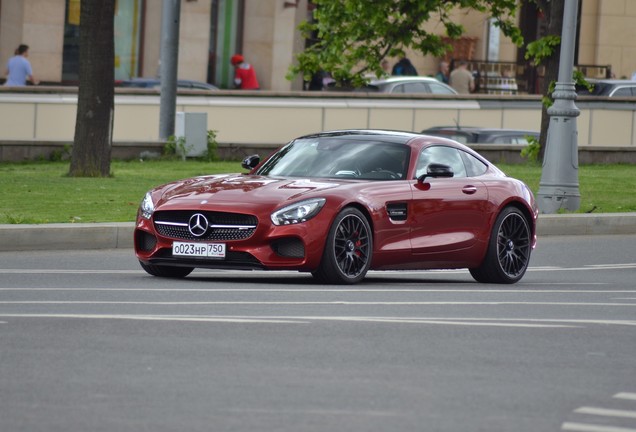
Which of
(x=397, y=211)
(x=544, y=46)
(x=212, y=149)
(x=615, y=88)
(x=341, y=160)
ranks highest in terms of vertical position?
(x=544, y=46)

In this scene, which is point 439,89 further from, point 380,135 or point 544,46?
point 380,135

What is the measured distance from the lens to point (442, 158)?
15.1m

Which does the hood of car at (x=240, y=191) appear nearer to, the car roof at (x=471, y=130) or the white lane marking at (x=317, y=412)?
the white lane marking at (x=317, y=412)

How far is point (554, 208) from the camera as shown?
2283cm

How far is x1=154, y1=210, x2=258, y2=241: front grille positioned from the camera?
1324 cm

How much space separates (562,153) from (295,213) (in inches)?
406

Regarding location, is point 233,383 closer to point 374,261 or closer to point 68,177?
point 374,261

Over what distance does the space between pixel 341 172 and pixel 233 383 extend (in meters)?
6.25

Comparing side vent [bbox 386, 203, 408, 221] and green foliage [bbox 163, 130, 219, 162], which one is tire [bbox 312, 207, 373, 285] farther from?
green foliage [bbox 163, 130, 219, 162]

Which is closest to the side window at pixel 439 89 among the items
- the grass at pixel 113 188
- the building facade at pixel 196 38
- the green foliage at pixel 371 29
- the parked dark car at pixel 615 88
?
the parked dark car at pixel 615 88

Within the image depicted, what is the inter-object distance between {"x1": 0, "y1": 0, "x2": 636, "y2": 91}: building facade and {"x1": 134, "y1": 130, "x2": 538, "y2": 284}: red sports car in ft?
85.6

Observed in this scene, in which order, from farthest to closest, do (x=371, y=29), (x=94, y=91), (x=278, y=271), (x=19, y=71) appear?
(x=19, y=71), (x=371, y=29), (x=94, y=91), (x=278, y=271)

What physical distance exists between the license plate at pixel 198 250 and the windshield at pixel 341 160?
1390mm

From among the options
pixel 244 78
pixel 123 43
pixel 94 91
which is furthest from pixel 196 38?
pixel 94 91
